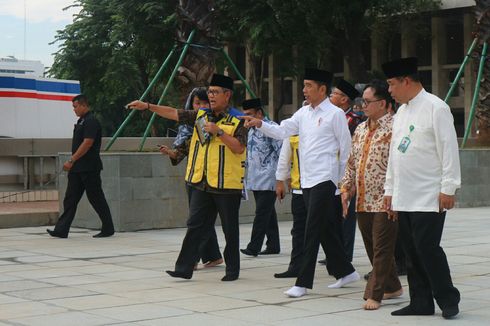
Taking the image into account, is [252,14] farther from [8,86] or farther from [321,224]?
[321,224]

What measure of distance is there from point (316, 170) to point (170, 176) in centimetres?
706

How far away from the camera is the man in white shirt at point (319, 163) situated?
842 centimetres

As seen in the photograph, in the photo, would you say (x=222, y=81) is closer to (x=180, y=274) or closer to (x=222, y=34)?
(x=180, y=274)

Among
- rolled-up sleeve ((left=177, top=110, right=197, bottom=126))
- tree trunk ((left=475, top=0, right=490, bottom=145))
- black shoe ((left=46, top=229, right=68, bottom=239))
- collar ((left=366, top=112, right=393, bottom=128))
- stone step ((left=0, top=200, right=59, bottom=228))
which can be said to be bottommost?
black shoe ((left=46, top=229, right=68, bottom=239))

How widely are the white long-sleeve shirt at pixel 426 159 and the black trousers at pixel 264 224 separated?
4368mm

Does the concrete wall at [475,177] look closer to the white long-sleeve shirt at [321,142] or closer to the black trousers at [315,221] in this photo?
the white long-sleeve shirt at [321,142]

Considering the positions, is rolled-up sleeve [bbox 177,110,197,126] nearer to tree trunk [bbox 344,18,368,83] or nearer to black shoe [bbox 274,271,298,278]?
black shoe [bbox 274,271,298,278]

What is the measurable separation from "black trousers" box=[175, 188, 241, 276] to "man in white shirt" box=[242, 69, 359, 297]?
1014 mm

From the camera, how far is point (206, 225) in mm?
9602

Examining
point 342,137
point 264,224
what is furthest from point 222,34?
point 342,137

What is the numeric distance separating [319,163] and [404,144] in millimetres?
1278

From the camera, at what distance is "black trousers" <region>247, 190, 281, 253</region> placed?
1169cm

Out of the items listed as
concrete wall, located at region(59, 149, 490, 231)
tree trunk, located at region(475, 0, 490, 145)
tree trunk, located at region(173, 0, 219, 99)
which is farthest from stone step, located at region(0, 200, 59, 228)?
tree trunk, located at region(475, 0, 490, 145)

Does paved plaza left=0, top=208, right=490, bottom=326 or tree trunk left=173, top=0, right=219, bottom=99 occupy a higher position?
tree trunk left=173, top=0, right=219, bottom=99
